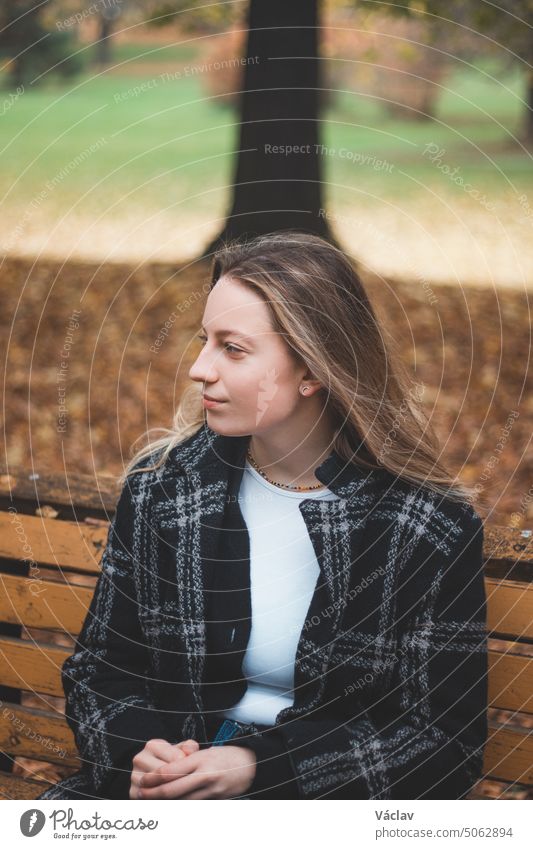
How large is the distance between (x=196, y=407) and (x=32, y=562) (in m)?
0.71

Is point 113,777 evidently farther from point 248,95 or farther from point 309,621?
point 248,95

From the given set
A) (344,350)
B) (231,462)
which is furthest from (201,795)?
(344,350)

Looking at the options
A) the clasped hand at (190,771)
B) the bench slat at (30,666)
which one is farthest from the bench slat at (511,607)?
the bench slat at (30,666)

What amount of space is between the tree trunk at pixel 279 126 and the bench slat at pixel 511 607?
3966 millimetres

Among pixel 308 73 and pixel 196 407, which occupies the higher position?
pixel 308 73

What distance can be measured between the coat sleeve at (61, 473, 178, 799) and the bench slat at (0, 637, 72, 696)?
437 millimetres

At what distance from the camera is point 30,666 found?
2912 mm

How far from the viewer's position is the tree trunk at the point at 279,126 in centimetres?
627

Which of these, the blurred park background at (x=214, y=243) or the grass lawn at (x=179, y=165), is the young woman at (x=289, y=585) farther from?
the grass lawn at (x=179, y=165)

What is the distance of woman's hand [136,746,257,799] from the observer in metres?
2.15

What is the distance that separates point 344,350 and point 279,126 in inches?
184

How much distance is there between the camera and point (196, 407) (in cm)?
271

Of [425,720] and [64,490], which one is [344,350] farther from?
[64,490]
